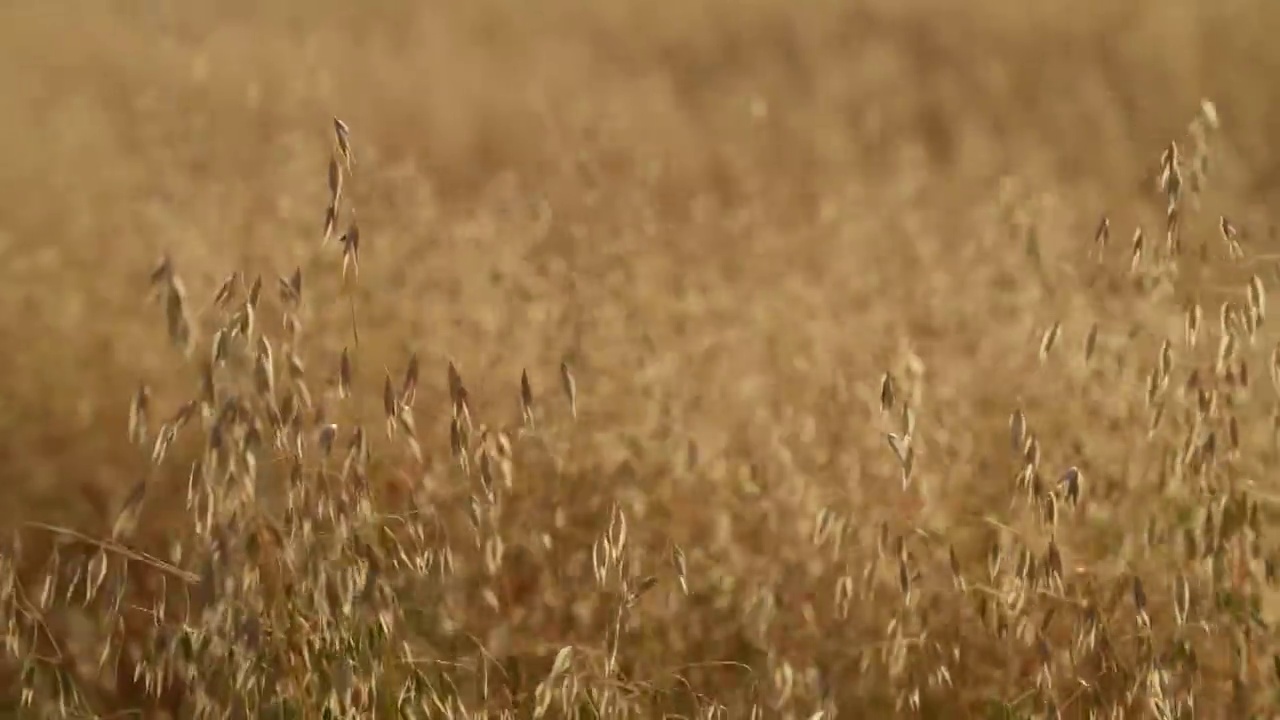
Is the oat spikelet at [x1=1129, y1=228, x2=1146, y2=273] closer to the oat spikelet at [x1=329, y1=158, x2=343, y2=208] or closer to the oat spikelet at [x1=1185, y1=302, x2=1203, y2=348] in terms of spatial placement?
the oat spikelet at [x1=1185, y1=302, x2=1203, y2=348]

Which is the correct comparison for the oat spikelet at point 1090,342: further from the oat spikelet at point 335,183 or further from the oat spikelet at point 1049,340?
the oat spikelet at point 335,183

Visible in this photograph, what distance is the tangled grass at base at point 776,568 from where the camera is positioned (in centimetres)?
93

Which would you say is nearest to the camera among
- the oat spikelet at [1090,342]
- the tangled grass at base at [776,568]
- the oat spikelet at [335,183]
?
the oat spikelet at [335,183]

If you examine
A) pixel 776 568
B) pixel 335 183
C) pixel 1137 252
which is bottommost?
pixel 776 568

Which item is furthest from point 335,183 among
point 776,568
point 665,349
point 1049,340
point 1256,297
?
point 1256,297

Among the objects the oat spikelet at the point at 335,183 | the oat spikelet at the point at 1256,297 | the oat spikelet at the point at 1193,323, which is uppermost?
the oat spikelet at the point at 335,183

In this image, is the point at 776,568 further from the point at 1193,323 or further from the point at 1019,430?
the point at 1193,323

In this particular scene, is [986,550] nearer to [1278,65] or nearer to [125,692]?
[1278,65]

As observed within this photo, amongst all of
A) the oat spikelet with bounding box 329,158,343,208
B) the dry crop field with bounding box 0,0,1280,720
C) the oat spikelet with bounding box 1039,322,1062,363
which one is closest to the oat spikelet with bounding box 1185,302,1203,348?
the dry crop field with bounding box 0,0,1280,720

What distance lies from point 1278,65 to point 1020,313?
45 centimetres

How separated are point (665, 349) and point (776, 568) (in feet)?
0.77

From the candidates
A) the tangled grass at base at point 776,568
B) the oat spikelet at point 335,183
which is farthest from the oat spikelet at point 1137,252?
the oat spikelet at point 335,183

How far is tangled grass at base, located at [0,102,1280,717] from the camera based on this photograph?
3.06ft

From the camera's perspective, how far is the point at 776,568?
1.04 m
